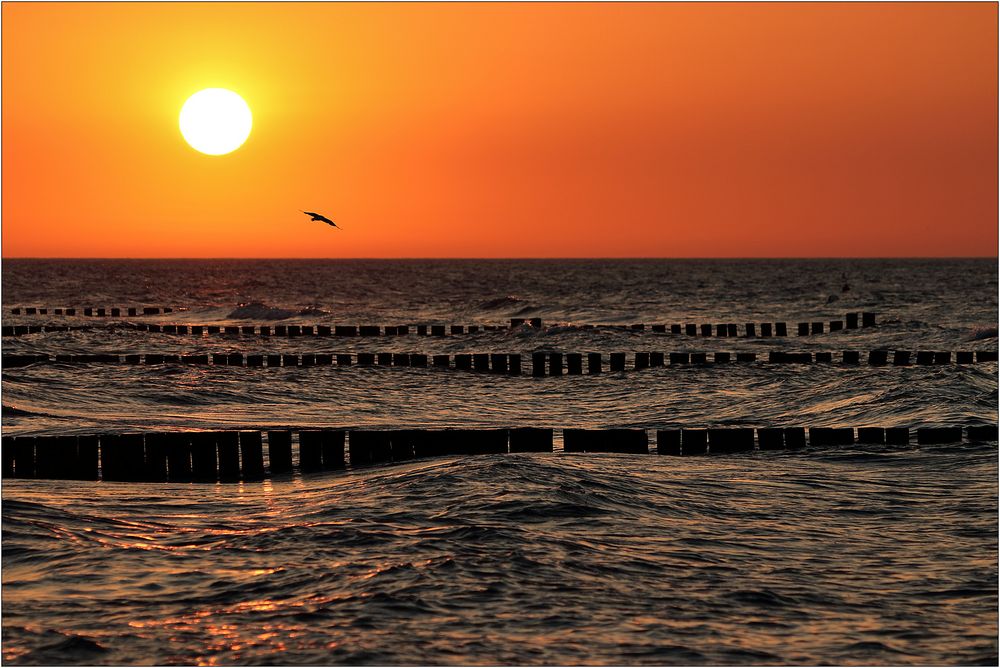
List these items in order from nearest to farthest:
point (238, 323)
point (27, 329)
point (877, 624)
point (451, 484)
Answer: point (877, 624) < point (451, 484) < point (27, 329) < point (238, 323)

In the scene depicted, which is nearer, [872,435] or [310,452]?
[310,452]

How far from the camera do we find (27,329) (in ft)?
147

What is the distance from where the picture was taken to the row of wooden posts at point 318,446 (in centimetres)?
1432

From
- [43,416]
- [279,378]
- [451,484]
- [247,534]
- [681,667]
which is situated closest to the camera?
[681,667]

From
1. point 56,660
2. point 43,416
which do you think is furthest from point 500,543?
point 43,416

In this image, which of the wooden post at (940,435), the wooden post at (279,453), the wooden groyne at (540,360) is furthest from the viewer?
the wooden groyne at (540,360)

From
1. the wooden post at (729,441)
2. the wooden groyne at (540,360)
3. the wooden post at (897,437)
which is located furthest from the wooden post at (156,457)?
the wooden groyne at (540,360)

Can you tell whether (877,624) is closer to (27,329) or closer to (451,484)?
(451,484)

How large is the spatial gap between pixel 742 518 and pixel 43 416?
12.7 meters

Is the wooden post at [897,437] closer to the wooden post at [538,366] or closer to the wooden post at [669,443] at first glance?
the wooden post at [669,443]

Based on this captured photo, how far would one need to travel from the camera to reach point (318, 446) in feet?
50.0

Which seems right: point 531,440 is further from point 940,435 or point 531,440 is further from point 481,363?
point 481,363

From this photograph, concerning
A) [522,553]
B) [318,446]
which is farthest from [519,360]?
[522,553]

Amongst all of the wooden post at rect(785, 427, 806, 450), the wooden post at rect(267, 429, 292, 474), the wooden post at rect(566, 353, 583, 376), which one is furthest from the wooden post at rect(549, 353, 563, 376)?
the wooden post at rect(267, 429, 292, 474)
